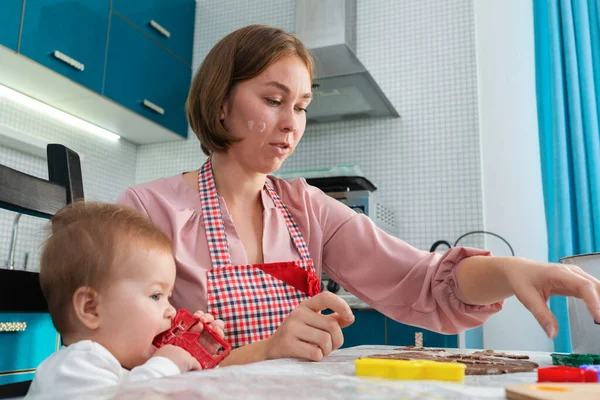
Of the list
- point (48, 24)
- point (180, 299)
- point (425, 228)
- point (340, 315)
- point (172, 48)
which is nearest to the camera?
point (340, 315)

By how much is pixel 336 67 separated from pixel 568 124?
1.02 metres

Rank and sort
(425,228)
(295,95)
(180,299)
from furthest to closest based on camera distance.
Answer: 1. (425,228)
2. (295,95)
3. (180,299)

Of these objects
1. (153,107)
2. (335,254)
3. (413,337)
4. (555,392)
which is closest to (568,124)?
(413,337)

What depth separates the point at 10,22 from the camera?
1989 millimetres

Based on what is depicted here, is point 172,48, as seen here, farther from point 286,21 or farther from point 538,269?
point 538,269

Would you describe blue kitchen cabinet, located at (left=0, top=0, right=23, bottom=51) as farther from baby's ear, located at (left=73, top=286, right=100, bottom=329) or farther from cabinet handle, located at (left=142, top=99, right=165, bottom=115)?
baby's ear, located at (left=73, top=286, right=100, bottom=329)

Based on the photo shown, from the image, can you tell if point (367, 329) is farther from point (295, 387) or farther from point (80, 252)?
point (295, 387)

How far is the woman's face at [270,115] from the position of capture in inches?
40.1

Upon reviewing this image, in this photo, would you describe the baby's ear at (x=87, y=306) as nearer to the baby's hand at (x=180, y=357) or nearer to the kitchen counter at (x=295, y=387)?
the baby's hand at (x=180, y=357)

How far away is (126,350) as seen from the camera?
67 cm

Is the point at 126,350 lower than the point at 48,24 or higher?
lower

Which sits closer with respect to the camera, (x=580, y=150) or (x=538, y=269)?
(x=538, y=269)

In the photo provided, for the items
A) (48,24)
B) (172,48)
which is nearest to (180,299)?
(48,24)

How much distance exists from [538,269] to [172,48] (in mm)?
2682
